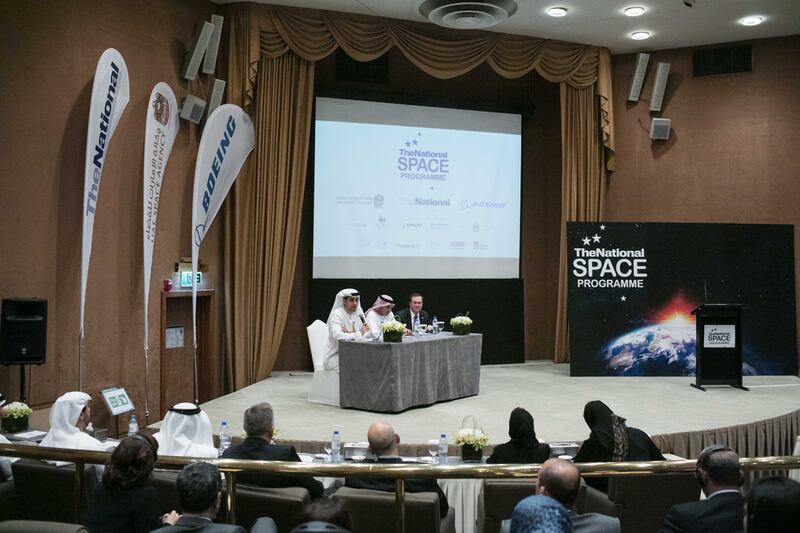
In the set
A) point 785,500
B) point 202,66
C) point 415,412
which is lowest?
point 415,412

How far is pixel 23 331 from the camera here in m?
5.80

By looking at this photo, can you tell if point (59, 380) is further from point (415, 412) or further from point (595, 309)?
point (595, 309)

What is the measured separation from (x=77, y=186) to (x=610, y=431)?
16.3 ft

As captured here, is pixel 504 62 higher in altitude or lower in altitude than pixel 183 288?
higher

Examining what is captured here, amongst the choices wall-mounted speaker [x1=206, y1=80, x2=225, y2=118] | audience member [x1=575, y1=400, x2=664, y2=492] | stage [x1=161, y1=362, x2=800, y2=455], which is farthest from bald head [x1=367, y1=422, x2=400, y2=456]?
wall-mounted speaker [x1=206, y1=80, x2=225, y2=118]

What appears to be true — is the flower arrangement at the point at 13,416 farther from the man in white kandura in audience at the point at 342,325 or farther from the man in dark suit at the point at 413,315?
the man in dark suit at the point at 413,315

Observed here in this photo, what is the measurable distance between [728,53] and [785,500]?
390 inches

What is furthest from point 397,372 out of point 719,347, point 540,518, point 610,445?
point 540,518

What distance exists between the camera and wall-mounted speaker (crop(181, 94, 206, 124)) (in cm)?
819

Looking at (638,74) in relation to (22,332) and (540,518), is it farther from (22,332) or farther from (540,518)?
(540,518)

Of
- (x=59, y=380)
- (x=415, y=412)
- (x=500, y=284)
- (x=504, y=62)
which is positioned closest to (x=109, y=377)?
(x=59, y=380)

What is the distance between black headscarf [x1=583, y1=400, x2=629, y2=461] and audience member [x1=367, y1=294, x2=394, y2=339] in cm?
322

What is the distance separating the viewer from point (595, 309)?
9.59 meters

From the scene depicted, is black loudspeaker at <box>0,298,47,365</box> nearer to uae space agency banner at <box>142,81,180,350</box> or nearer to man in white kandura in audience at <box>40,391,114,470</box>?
uae space agency banner at <box>142,81,180,350</box>
